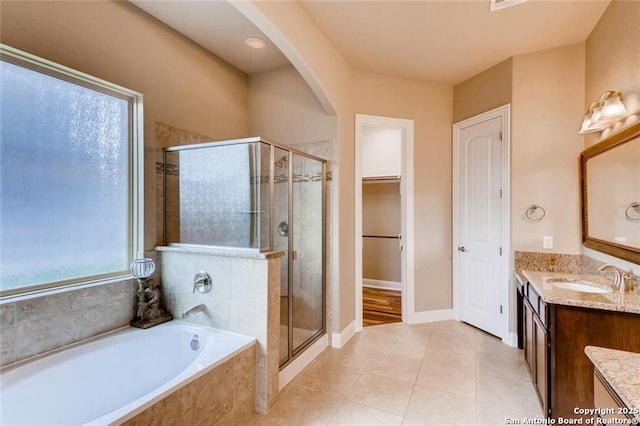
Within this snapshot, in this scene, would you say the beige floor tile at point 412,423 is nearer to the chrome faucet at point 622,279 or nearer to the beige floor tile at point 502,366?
the beige floor tile at point 502,366

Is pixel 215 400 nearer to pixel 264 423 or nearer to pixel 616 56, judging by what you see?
pixel 264 423

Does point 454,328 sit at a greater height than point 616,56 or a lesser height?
lesser

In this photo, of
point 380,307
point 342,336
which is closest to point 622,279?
point 342,336

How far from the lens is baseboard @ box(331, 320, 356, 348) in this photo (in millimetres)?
2932

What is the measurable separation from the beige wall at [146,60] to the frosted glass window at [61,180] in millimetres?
163

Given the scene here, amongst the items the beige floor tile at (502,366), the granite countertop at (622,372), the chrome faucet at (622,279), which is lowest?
the beige floor tile at (502,366)

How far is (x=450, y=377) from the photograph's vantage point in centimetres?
236

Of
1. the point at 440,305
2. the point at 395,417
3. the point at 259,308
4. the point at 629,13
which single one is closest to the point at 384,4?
the point at 629,13

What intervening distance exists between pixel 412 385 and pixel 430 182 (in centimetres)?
216

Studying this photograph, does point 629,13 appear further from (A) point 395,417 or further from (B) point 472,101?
(A) point 395,417

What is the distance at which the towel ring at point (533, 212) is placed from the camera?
109 inches

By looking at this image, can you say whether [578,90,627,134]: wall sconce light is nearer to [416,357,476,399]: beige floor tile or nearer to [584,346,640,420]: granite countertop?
[584,346,640,420]: granite countertop

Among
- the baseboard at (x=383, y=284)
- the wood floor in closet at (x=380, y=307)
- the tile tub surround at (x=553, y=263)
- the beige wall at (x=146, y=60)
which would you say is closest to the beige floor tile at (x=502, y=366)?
the tile tub surround at (x=553, y=263)

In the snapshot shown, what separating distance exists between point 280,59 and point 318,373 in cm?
292
